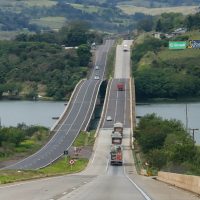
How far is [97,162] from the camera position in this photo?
85000mm

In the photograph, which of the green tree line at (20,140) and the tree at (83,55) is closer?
the green tree line at (20,140)

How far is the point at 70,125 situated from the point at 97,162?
120 feet

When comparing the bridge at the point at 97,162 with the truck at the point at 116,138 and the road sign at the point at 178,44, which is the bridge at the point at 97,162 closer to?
the truck at the point at 116,138

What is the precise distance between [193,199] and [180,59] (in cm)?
16565

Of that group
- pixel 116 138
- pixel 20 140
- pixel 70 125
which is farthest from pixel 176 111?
pixel 20 140

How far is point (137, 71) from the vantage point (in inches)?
7313

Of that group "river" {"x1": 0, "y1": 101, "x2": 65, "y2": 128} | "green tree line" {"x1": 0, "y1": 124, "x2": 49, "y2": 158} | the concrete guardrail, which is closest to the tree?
"river" {"x1": 0, "y1": 101, "x2": 65, "y2": 128}

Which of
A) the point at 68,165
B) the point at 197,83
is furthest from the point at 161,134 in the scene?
the point at 197,83

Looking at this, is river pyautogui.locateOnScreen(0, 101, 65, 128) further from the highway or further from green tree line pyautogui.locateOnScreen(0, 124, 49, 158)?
green tree line pyautogui.locateOnScreen(0, 124, 49, 158)

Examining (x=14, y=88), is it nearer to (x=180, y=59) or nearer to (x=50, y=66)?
(x=50, y=66)

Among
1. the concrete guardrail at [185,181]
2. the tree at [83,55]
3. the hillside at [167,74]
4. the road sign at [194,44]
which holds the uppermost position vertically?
the road sign at [194,44]

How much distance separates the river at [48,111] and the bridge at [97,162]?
3.90 m

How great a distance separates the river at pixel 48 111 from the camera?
443ft

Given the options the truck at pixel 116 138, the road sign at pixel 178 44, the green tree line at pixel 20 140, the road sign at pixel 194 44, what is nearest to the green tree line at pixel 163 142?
the truck at pixel 116 138
